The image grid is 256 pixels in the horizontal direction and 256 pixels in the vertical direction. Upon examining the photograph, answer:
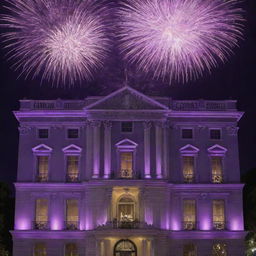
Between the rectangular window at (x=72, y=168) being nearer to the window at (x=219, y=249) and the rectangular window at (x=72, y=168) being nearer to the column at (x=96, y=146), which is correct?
the column at (x=96, y=146)

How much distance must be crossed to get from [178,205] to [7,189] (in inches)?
791

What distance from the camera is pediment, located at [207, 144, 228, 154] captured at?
59531 mm

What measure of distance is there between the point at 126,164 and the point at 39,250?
35.2ft

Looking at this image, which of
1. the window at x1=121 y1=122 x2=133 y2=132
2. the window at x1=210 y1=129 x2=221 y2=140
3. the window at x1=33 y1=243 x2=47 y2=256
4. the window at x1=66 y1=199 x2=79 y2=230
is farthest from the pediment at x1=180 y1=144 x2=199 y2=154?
the window at x1=33 y1=243 x2=47 y2=256

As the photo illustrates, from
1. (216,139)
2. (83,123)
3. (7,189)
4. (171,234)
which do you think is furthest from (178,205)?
(7,189)

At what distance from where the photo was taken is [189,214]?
58562 mm

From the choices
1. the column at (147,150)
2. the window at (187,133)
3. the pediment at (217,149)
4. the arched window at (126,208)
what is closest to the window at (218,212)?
the pediment at (217,149)

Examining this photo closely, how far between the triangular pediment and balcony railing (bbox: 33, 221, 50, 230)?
36.1 ft

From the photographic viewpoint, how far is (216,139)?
60.1 m

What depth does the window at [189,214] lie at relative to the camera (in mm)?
58156

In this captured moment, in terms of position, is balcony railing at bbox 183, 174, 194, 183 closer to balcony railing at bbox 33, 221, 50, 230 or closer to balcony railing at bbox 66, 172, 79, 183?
balcony railing at bbox 66, 172, 79, 183

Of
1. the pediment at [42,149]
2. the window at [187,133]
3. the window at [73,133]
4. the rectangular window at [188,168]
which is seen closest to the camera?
the rectangular window at [188,168]

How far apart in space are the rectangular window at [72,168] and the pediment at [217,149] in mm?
12075

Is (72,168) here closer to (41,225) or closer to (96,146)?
(96,146)
